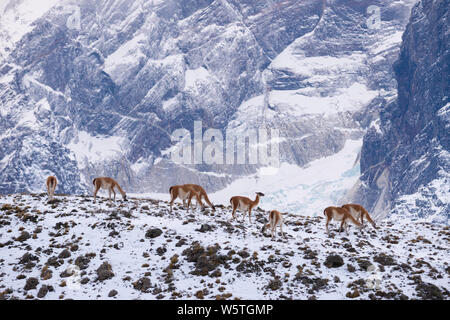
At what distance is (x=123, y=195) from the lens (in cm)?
4328

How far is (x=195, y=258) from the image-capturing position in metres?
32.1

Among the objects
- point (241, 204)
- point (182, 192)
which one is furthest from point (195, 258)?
point (182, 192)

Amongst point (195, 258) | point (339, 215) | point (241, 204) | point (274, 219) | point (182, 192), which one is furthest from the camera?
point (182, 192)

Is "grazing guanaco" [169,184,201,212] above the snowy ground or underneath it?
above

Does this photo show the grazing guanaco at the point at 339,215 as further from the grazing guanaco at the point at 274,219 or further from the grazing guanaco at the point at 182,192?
the grazing guanaco at the point at 182,192

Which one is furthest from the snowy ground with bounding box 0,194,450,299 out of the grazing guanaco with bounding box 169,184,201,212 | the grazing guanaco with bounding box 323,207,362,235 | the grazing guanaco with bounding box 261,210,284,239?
the grazing guanaco with bounding box 169,184,201,212

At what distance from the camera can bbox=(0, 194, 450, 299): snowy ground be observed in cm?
2864

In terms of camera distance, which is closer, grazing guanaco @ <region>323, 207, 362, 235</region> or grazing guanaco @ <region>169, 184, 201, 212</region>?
grazing guanaco @ <region>323, 207, 362, 235</region>

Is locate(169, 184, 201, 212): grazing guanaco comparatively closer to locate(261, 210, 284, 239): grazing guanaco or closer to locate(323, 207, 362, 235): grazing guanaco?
locate(261, 210, 284, 239): grazing guanaco

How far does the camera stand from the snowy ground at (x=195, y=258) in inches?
1128

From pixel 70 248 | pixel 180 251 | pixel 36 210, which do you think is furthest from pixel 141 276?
pixel 36 210

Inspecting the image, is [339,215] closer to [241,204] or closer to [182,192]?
[241,204]

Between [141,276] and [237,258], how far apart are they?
622cm
